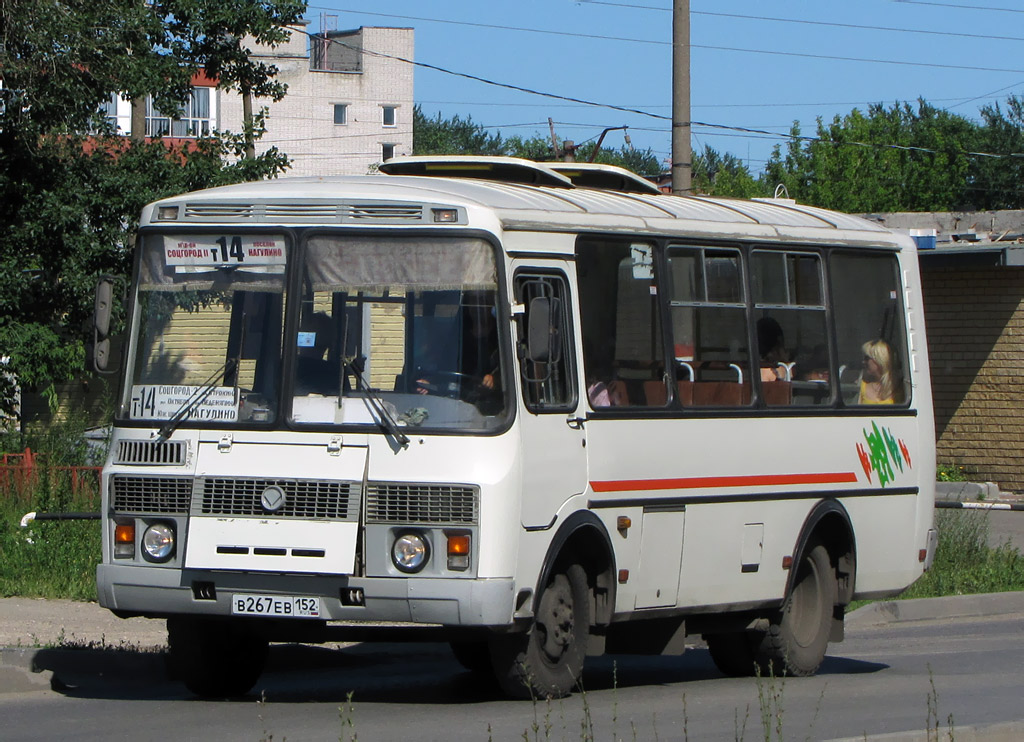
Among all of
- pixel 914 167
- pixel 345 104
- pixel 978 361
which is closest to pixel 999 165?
pixel 914 167

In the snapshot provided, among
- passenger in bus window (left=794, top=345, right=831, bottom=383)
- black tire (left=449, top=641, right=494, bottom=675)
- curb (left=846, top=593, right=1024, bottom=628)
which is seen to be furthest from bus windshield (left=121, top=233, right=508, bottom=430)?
curb (left=846, top=593, right=1024, bottom=628)

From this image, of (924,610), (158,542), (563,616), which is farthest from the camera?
(924,610)

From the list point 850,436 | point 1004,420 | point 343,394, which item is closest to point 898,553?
point 850,436

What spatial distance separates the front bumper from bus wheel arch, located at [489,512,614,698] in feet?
1.42

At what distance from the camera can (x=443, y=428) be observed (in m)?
8.02

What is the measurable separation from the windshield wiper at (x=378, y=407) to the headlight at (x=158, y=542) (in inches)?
48.1

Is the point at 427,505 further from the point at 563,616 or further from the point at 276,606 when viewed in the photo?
the point at 563,616

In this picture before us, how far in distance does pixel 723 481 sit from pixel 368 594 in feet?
9.10

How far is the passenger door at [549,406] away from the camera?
8.23 m

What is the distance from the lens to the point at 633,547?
360 inches

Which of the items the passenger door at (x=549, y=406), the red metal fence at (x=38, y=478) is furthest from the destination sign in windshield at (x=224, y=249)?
the red metal fence at (x=38, y=478)

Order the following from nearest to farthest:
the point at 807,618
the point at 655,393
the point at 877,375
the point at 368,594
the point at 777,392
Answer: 1. the point at 368,594
2. the point at 655,393
3. the point at 777,392
4. the point at 807,618
5. the point at 877,375

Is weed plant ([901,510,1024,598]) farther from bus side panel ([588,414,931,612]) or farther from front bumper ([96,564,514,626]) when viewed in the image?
front bumper ([96,564,514,626])

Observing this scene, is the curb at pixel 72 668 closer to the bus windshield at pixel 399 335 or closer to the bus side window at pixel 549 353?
the bus windshield at pixel 399 335
